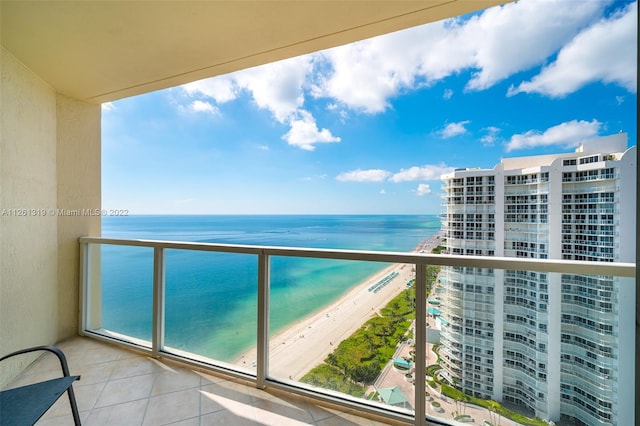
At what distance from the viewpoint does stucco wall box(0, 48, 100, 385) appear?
2248mm

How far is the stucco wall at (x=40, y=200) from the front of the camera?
7.38ft

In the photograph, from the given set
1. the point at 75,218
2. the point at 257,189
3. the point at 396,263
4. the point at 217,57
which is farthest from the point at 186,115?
the point at 396,263

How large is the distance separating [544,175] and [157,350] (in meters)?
3.80

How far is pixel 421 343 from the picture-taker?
1.79 m

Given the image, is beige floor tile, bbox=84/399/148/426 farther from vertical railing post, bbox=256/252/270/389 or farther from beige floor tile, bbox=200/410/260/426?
vertical railing post, bbox=256/252/270/389

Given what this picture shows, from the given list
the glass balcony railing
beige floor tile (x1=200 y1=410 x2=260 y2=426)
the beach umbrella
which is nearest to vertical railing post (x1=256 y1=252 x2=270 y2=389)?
the glass balcony railing

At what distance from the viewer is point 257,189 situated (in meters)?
19.2

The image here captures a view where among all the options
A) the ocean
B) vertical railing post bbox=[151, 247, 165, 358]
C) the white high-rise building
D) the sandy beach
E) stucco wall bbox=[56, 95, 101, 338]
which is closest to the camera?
the white high-rise building

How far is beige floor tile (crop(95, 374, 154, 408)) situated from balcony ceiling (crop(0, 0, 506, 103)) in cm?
278

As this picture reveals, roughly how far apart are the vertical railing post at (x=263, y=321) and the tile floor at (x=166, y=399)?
0.13 meters

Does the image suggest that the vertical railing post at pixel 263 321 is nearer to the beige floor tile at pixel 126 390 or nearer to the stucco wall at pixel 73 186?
the beige floor tile at pixel 126 390

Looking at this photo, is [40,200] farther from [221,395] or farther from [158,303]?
[221,395]

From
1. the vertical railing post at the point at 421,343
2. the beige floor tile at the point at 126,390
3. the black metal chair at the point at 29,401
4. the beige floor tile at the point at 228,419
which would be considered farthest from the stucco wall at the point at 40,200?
the vertical railing post at the point at 421,343

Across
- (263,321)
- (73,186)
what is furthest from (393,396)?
(73,186)
